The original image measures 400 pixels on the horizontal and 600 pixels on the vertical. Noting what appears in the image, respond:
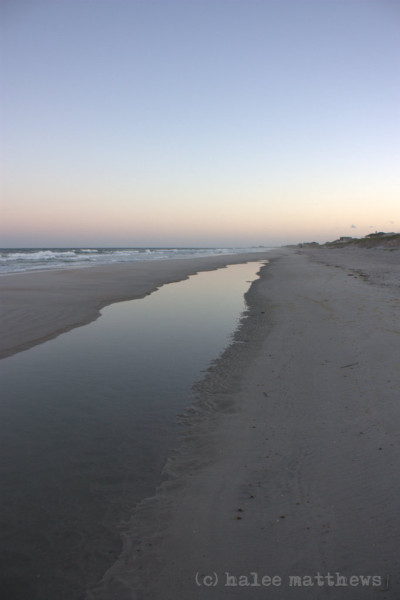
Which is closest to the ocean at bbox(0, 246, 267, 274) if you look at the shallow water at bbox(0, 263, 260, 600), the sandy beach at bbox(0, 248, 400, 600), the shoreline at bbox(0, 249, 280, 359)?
the shoreline at bbox(0, 249, 280, 359)

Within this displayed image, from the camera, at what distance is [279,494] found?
362cm

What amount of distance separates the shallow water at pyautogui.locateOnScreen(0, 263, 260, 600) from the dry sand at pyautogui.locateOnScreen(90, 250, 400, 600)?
33cm

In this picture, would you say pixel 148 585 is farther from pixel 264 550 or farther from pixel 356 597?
pixel 356 597

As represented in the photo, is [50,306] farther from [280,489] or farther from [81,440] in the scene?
[280,489]

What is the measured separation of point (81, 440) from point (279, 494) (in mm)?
2795

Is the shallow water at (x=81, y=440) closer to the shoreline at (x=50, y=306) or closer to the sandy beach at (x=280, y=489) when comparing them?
the sandy beach at (x=280, y=489)

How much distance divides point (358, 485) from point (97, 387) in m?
4.72

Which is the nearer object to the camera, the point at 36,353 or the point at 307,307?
the point at 36,353

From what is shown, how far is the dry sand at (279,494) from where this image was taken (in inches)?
108

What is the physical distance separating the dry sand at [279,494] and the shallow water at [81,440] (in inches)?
13.0

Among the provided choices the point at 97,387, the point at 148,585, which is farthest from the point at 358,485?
the point at 97,387

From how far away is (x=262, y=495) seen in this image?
3.62 metres

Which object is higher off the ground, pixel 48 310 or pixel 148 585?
pixel 48 310

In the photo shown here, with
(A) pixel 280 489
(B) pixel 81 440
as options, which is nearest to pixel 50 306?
(B) pixel 81 440
